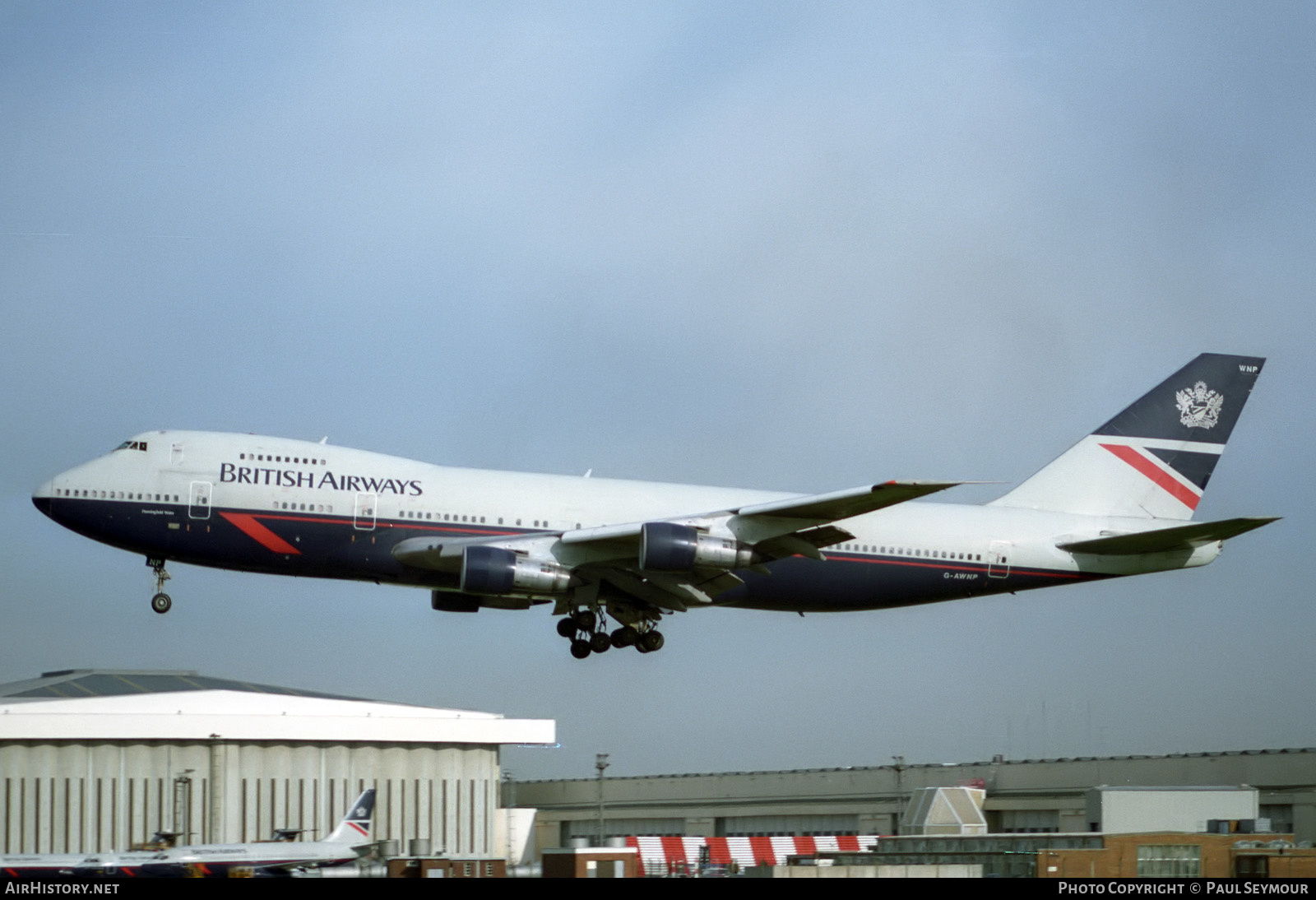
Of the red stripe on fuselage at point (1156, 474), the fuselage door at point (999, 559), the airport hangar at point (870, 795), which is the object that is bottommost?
the airport hangar at point (870, 795)

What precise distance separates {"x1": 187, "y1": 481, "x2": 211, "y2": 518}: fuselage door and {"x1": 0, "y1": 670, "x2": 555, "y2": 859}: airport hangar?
15462 mm

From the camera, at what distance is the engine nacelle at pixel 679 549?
3903cm

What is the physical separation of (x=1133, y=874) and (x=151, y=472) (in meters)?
26.6

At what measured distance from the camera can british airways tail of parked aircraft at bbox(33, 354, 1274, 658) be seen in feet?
129

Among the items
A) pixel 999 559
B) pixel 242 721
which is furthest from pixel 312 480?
pixel 999 559

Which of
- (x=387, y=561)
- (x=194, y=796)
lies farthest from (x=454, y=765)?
(x=387, y=561)

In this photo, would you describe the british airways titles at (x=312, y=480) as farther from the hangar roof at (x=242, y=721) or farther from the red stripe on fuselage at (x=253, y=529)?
the hangar roof at (x=242, y=721)

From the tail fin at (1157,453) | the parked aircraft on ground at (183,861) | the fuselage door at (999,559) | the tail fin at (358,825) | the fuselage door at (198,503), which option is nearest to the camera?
the fuselage door at (198,503)

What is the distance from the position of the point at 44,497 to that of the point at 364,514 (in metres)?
7.77

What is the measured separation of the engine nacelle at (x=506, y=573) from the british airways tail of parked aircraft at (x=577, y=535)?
0.04 metres

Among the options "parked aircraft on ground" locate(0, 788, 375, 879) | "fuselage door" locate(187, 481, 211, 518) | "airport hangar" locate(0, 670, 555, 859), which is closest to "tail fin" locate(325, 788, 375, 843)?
"parked aircraft on ground" locate(0, 788, 375, 879)

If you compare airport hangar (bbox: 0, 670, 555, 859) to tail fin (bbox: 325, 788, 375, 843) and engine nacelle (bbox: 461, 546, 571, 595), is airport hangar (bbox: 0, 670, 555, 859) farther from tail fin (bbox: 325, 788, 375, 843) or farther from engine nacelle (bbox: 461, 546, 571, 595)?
engine nacelle (bbox: 461, 546, 571, 595)

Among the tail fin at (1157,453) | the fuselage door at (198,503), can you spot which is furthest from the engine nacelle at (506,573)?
the tail fin at (1157,453)

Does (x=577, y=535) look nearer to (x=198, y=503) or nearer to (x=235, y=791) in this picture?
(x=198, y=503)
